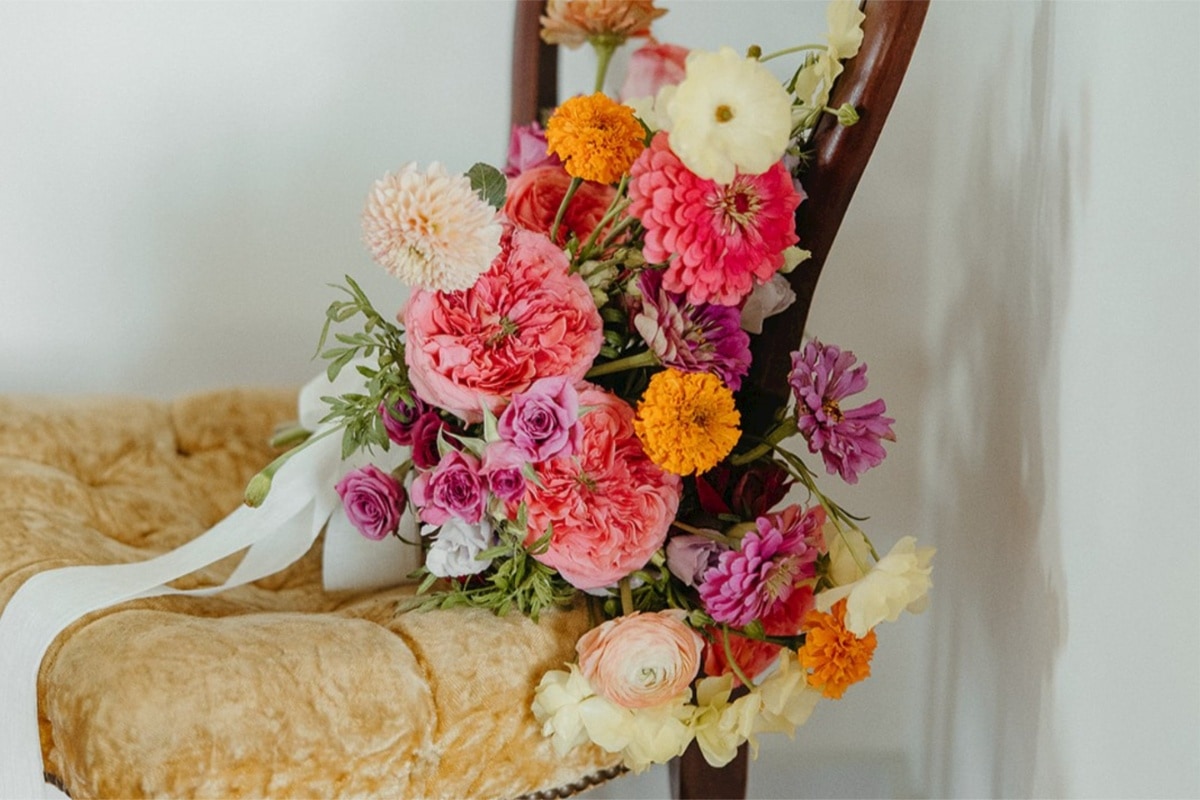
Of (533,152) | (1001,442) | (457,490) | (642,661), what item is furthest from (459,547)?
(1001,442)

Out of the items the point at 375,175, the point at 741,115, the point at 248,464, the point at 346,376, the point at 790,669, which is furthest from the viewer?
the point at 375,175

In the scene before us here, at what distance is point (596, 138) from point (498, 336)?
0.15 m

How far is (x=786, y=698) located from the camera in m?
0.72

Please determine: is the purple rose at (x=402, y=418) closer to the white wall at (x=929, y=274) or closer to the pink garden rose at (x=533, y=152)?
the pink garden rose at (x=533, y=152)

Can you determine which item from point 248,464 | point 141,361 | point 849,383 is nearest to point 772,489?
point 849,383

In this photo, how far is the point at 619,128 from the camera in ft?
2.36

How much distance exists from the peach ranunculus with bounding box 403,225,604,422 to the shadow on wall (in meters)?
0.34

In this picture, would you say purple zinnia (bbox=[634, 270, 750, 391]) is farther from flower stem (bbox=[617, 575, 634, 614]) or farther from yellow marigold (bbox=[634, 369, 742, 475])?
flower stem (bbox=[617, 575, 634, 614])

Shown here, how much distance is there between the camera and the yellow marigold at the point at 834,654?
0.70 meters

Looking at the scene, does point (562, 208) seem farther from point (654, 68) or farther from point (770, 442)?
point (654, 68)

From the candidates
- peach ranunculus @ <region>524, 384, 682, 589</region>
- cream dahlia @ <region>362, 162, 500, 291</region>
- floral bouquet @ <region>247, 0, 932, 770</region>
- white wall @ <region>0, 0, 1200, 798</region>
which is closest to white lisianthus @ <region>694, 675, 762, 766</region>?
floral bouquet @ <region>247, 0, 932, 770</region>

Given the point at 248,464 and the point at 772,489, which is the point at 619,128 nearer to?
the point at 772,489

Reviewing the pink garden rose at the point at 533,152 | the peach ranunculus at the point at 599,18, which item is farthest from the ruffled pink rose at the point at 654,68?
the pink garden rose at the point at 533,152

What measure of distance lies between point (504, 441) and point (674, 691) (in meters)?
0.20
